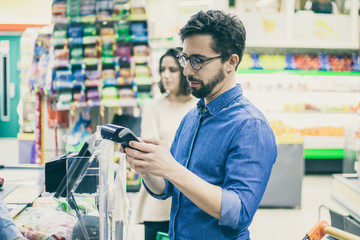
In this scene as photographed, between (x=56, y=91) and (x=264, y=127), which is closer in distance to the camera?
(x=264, y=127)

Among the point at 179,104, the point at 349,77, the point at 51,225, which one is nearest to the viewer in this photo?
the point at 51,225

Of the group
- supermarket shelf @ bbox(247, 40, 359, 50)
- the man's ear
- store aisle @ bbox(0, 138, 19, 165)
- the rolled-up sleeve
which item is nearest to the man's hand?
the rolled-up sleeve

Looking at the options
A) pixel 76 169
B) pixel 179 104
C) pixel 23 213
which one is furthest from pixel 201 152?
pixel 179 104

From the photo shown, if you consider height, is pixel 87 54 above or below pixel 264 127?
above

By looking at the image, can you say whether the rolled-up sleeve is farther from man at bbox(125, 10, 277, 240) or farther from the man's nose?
the man's nose

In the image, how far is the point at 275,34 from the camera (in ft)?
22.4

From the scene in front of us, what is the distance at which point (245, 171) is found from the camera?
1231 mm

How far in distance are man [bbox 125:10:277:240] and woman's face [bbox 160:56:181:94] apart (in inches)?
50.3

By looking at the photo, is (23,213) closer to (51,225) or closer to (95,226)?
(51,225)

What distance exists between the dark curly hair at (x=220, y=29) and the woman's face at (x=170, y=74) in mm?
1416

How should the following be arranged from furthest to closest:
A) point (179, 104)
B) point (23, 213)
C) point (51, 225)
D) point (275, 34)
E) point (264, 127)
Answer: point (275, 34) < point (179, 104) < point (23, 213) < point (51, 225) < point (264, 127)

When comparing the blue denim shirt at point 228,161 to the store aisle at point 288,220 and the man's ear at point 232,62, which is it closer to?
the man's ear at point 232,62

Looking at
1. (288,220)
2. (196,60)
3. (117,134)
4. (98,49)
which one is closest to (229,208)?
(117,134)

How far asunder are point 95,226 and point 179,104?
1.69 m
